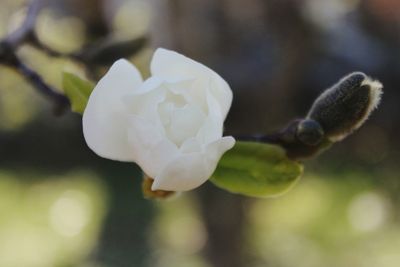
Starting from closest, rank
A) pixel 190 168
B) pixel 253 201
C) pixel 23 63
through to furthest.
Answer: pixel 190 168
pixel 23 63
pixel 253 201

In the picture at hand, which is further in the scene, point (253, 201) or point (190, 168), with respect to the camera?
point (253, 201)

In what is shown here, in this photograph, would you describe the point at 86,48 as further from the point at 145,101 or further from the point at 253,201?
the point at 253,201

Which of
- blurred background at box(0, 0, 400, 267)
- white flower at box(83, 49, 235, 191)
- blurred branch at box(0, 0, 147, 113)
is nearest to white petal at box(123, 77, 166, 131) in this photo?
white flower at box(83, 49, 235, 191)

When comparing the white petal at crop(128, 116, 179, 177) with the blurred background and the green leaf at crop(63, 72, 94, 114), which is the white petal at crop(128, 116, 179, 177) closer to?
the green leaf at crop(63, 72, 94, 114)

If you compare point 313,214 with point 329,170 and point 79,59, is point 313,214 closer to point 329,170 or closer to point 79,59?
point 329,170

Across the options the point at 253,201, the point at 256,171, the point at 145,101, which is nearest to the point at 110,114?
the point at 145,101

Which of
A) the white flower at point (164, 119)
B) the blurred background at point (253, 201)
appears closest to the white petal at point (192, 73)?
the white flower at point (164, 119)

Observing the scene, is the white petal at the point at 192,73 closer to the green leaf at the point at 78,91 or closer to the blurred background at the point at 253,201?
the green leaf at the point at 78,91
